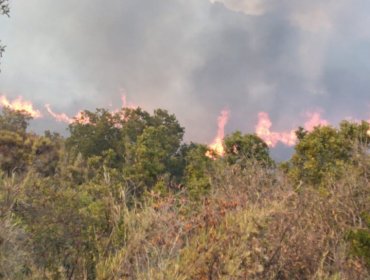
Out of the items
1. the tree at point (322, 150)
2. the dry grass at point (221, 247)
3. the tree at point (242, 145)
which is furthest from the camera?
the tree at point (242, 145)

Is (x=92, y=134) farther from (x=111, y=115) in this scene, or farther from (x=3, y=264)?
(x=3, y=264)

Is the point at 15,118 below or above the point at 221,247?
above

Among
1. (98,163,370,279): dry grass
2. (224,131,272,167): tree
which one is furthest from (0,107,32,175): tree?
(98,163,370,279): dry grass

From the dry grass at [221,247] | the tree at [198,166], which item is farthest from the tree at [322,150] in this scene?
the dry grass at [221,247]

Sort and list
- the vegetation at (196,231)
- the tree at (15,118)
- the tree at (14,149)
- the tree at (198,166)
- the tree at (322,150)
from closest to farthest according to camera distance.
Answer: the vegetation at (196,231), the tree at (322,150), the tree at (198,166), the tree at (14,149), the tree at (15,118)

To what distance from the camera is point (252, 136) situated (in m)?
38.7

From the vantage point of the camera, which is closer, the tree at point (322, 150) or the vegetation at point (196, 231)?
the vegetation at point (196, 231)

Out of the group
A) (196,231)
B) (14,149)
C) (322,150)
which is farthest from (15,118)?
(196,231)

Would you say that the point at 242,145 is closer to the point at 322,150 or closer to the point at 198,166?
the point at 198,166

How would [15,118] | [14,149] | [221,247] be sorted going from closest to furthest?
[221,247], [14,149], [15,118]

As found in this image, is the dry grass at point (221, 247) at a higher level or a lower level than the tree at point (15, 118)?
lower

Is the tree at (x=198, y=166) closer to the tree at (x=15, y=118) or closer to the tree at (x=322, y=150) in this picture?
the tree at (x=322, y=150)

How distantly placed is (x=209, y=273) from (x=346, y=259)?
4748mm

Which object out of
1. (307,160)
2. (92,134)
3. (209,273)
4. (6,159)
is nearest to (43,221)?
(209,273)
